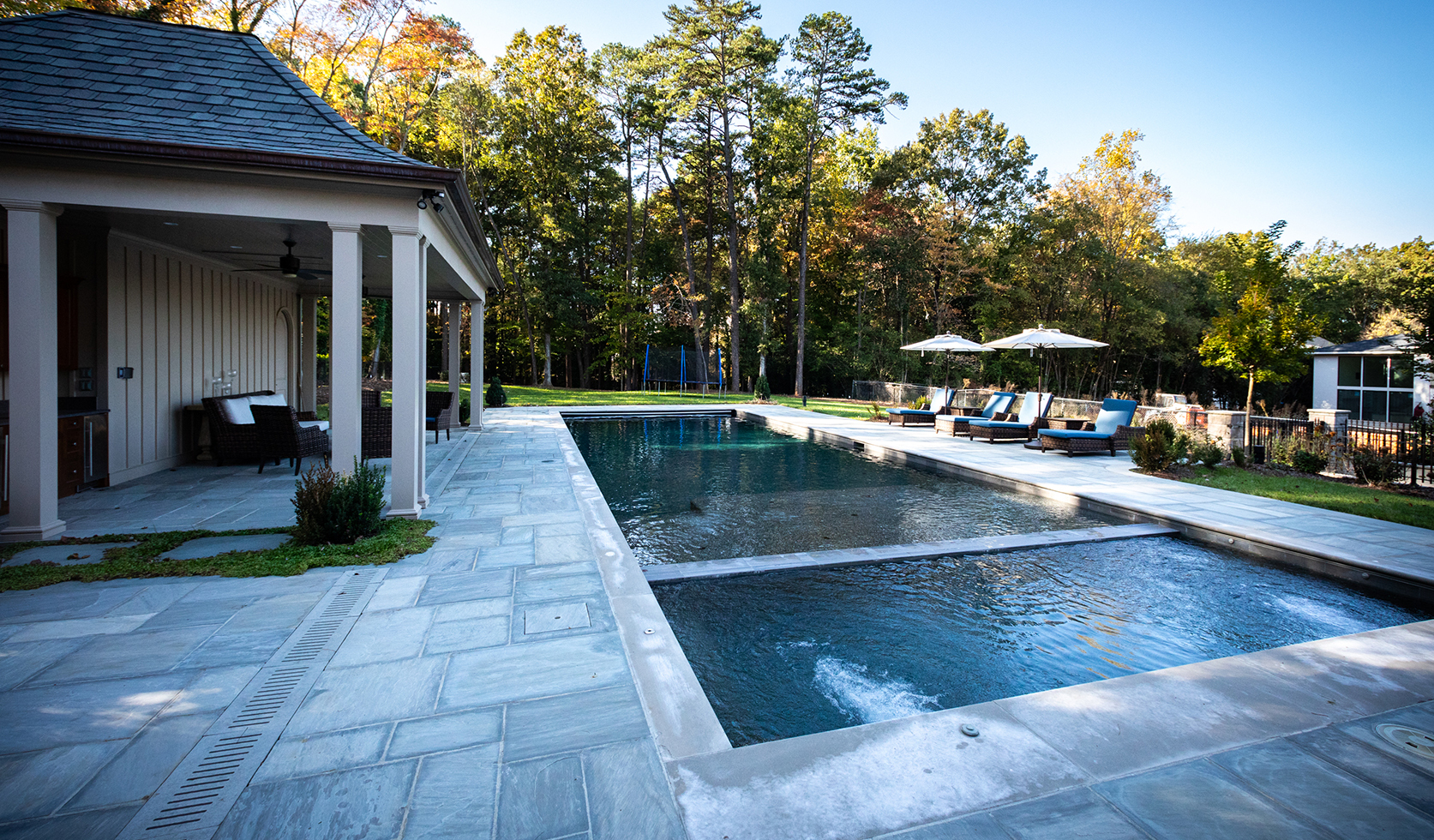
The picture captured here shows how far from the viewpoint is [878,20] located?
77.9ft

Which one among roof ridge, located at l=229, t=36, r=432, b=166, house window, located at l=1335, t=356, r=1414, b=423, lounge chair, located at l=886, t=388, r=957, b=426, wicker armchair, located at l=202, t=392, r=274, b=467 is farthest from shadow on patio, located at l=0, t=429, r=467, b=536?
house window, located at l=1335, t=356, r=1414, b=423

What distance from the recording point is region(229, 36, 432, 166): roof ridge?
524 cm

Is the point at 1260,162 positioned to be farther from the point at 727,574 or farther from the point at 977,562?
the point at 727,574

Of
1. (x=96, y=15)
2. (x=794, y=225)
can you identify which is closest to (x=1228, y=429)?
(x=96, y=15)

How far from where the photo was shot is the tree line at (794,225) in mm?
23266

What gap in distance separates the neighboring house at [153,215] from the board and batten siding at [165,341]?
0.03m

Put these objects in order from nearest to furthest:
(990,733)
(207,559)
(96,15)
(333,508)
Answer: (990,733) < (207,559) < (333,508) < (96,15)

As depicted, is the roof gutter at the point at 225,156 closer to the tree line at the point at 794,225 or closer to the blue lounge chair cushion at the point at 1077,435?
the blue lounge chair cushion at the point at 1077,435

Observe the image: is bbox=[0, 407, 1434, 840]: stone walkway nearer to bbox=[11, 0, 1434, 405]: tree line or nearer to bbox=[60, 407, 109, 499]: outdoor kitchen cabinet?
bbox=[60, 407, 109, 499]: outdoor kitchen cabinet

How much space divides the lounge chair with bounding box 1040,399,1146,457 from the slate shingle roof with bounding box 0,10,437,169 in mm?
9772

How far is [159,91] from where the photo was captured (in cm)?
520

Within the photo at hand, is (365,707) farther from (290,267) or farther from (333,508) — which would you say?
(290,267)

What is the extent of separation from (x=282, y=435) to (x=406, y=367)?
124 inches

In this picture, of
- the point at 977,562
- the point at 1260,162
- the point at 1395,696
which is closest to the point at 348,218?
the point at 977,562
